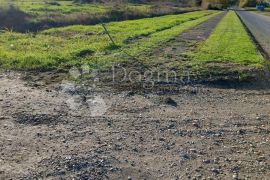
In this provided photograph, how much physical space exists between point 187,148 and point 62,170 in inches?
74.5

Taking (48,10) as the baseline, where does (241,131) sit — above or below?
above

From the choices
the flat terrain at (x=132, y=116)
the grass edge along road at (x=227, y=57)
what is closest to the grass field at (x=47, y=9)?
the flat terrain at (x=132, y=116)

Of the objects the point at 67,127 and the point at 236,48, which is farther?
the point at 236,48

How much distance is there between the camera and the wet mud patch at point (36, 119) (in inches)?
234

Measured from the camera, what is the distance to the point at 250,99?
775cm

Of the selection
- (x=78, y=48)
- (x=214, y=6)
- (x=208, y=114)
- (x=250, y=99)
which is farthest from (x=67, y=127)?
(x=214, y=6)

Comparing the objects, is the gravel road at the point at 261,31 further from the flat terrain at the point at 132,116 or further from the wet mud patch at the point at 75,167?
the wet mud patch at the point at 75,167

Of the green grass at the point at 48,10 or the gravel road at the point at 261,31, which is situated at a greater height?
the green grass at the point at 48,10

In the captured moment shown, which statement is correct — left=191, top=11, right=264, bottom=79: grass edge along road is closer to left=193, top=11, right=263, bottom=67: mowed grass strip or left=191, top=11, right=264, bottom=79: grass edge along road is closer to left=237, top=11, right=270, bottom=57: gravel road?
left=193, top=11, right=263, bottom=67: mowed grass strip

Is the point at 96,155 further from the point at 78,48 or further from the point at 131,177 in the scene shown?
the point at 78,48

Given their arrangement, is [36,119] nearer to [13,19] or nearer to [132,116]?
[132,116]

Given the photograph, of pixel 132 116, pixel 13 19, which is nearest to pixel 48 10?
pixel 13 19

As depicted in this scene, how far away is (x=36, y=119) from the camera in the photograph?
6062mm

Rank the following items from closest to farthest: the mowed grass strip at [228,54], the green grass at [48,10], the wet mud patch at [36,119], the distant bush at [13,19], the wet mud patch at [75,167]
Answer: the wet mud patch at [75,167]
the wet mud patch at [36,119]
the mowed grass strip at [228,54]
the distant bush at [13,19]
the green grass at [48,10]
